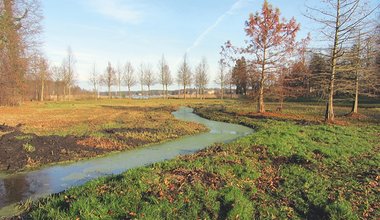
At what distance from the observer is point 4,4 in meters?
31.1

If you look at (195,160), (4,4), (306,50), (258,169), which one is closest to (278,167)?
(258,169)

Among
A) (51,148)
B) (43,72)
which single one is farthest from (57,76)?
(51,148)

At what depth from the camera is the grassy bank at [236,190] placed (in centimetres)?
571

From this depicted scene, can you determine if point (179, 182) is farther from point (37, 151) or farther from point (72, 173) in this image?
point (37, 151)

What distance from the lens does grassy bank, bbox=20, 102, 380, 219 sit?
5.71m

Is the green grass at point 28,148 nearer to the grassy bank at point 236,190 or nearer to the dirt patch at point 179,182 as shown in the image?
the grassy bank at point 236,190

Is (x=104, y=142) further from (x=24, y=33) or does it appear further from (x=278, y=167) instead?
(x=24, y=33)

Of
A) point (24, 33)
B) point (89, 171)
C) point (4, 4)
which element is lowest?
point (89, 171)

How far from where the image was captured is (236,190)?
6750mm

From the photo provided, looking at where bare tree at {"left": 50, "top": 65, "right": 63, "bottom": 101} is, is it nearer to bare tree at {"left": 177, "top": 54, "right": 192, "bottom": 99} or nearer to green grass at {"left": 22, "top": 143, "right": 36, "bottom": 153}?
bare tree at {"left": 177, "top": 54, "right": 192, "bottom": 99}

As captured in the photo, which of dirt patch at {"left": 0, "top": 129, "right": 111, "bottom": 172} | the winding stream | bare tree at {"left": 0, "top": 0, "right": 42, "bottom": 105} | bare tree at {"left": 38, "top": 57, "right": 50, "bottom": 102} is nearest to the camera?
the winding stream

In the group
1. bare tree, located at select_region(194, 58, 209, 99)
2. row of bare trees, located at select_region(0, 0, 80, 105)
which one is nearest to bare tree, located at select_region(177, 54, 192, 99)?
bare tree, located at select_region(194, 58, 209, 99)

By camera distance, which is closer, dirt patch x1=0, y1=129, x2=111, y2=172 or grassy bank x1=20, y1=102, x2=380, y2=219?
grassy bank x1=20, y1=102, x2=380, y2=219

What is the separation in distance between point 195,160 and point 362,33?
16.6 metres
